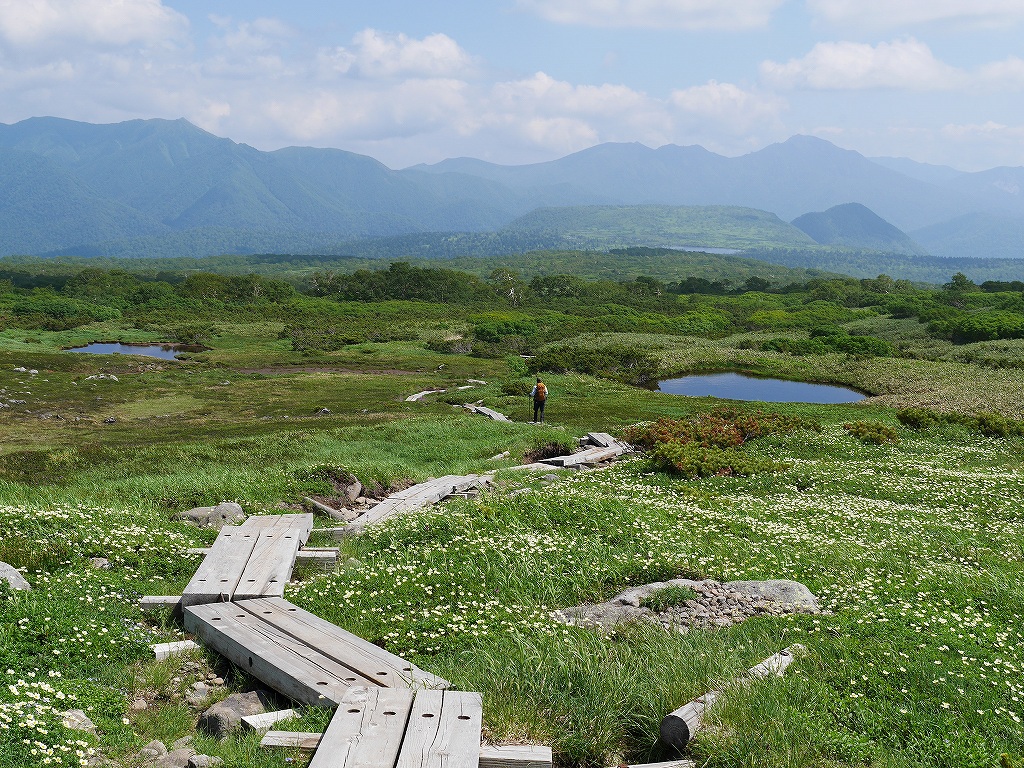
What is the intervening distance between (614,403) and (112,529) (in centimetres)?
3697

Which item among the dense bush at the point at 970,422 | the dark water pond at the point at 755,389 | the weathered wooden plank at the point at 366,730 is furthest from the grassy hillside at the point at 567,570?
the dark water pond at the point at 755,389

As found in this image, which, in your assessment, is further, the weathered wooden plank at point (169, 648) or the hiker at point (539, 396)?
the hiker at point (539, 396)

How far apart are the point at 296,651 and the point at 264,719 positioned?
1273 mm

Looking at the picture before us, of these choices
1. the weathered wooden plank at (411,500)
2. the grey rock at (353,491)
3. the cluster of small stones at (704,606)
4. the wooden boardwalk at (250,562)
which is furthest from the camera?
the grey rock at (353,491)

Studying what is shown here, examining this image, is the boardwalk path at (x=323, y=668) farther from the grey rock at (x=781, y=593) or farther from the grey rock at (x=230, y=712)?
the grey rock at (x=781, y=593)

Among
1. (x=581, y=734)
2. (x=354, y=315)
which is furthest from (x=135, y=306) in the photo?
(x=581, y=734)

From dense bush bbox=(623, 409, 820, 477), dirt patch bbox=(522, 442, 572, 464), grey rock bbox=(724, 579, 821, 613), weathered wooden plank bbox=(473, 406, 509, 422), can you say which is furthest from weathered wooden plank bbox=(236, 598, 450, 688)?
weathered wooden plank bbox=(473, 406, 509, 422)

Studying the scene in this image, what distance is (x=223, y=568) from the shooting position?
1157 centimetres

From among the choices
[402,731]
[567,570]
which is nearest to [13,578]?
[402,731]

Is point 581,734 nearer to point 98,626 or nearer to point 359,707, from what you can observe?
point 359,707

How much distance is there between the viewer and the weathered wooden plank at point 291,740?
7109 millimetres

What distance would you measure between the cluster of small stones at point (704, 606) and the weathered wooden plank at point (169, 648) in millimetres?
4924

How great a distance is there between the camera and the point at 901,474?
23000 millimetres

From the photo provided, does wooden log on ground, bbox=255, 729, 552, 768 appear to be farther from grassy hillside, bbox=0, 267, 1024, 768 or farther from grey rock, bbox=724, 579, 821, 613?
grey rock, bbox=724, 579, 821, 613
